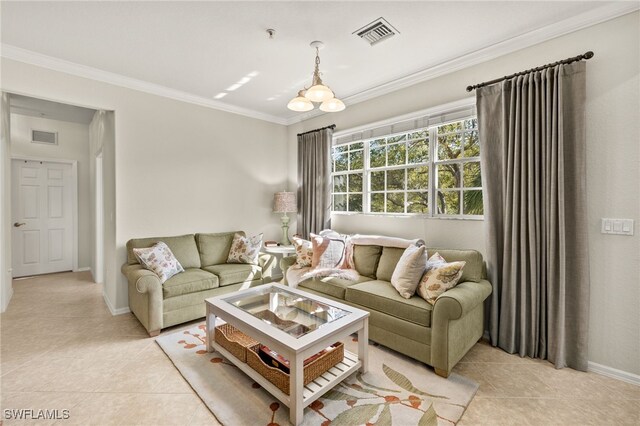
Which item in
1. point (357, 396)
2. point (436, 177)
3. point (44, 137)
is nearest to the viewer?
point (357, 396)

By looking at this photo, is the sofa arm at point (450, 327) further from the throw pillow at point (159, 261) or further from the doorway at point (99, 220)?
the doorway at point (99, 220)

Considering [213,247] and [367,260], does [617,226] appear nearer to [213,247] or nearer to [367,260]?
[367,260]

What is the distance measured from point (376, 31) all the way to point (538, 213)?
79.0 inches

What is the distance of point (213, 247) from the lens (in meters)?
3.94

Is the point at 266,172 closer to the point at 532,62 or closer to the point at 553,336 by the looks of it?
the point at 532,62

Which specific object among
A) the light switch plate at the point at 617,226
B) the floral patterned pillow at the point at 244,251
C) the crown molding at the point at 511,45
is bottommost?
the floral patterned pillow at the point at 244,251

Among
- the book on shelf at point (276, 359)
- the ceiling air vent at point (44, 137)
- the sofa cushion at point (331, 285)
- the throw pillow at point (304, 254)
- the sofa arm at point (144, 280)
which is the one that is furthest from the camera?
the ceiling air vent at point (44, 137)

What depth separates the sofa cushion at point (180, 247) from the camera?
11.1ft

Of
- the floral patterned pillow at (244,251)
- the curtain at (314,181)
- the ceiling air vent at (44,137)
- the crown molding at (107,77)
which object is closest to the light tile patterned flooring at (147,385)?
the floral patterned pillow at (244,251)

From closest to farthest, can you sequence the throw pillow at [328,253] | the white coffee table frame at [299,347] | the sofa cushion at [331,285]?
1. the white coffee table frame at [299,347]
2. the sofa cushion at [331,285]
3. the throw pillow at [328,253]

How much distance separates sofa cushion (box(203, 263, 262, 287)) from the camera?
343 cm

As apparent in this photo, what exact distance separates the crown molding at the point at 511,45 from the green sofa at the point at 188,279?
264cm

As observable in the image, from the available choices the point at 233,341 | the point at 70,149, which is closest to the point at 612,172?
the point at 233,341

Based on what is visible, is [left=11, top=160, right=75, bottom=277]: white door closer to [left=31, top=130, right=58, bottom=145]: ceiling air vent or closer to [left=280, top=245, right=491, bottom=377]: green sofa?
[left=31, top=130, right=58, bottom=145]: ceiling air vent
